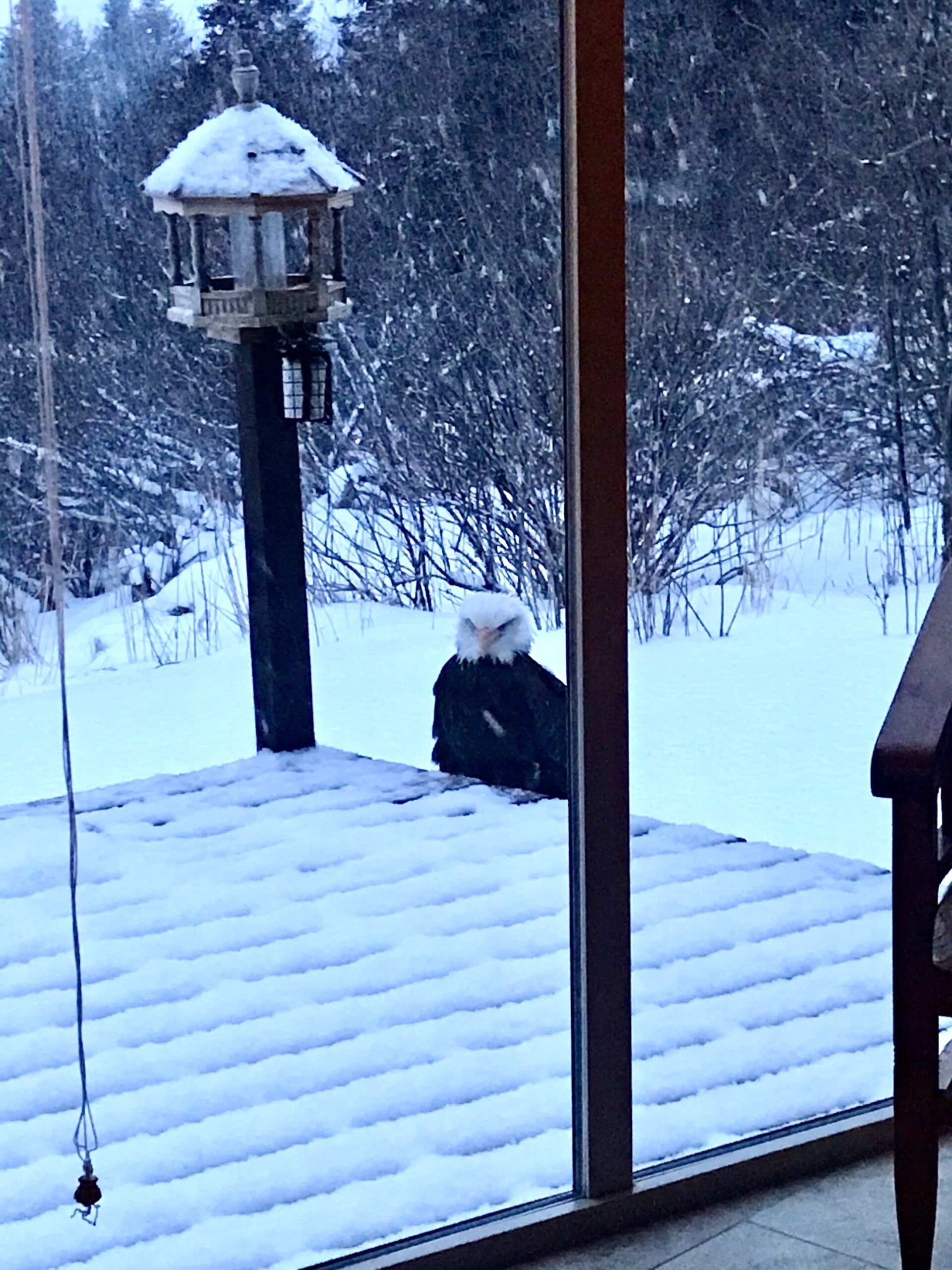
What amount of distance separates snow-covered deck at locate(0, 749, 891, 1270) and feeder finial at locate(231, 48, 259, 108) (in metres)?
0.74

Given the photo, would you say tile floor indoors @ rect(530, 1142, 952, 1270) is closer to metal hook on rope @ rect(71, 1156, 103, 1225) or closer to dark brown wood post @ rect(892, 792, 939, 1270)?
dark brown wood post @ rect(892, 792, 939, 1270)

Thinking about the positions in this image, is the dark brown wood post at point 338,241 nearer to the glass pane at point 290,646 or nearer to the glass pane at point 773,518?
the glass pane at point 290,646

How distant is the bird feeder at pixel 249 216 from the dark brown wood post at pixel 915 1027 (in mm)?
870

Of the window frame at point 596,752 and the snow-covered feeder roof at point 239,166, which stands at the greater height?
the snow-covered feeder roof at point 239,166

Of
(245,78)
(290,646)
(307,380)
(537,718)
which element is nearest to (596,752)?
(537,718)

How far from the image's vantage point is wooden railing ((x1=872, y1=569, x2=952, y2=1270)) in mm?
1793

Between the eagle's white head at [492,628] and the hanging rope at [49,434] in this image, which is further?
the eagle's white head at [492,628]

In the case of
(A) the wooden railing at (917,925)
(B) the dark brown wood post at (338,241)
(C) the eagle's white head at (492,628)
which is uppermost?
(B) the dark brown wood post at (338,241)

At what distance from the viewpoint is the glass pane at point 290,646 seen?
181 cm

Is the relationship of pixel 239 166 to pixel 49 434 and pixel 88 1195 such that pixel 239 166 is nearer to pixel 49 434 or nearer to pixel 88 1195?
→ pixel 49 434

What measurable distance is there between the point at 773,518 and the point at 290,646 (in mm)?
697

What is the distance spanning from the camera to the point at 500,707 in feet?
6.97

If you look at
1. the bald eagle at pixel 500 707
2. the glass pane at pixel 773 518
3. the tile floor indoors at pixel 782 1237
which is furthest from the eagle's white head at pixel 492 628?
the tile floor indoors at pixel 782 1237

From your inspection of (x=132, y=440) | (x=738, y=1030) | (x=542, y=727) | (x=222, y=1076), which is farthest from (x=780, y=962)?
(x=132, y=440)
